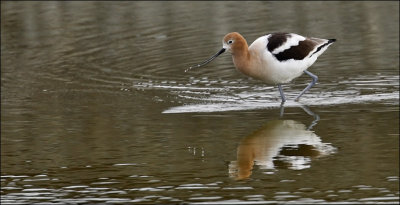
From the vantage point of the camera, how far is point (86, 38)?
759 inches

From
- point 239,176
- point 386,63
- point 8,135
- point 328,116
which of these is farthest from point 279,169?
point 386,63

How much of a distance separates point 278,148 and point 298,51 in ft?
9.06

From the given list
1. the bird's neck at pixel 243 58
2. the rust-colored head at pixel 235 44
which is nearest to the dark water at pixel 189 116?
the bird's neck at pixel 243 58

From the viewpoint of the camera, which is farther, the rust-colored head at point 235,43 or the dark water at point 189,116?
the rust-colored head at point 235,43

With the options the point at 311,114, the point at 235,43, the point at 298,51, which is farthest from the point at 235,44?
the point at 311,114

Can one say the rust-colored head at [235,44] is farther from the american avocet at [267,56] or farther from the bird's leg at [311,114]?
the bird's leg at [311,114]

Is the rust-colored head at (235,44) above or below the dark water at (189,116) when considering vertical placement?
above

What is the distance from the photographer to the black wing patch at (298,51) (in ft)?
40.6

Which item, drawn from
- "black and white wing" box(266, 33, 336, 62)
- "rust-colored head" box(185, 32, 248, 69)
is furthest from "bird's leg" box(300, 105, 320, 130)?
"rust-colored head" box(185, 32, 248, 69)

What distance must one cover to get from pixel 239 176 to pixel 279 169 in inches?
14.6

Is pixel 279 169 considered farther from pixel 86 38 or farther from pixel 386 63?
pixel 86 38

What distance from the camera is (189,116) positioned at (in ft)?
39.6

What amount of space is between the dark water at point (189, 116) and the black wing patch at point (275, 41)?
2.34 feet

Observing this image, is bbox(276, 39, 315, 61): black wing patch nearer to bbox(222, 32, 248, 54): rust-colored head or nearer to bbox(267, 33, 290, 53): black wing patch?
bbox(267, 33, 290, 53): black wing patch
